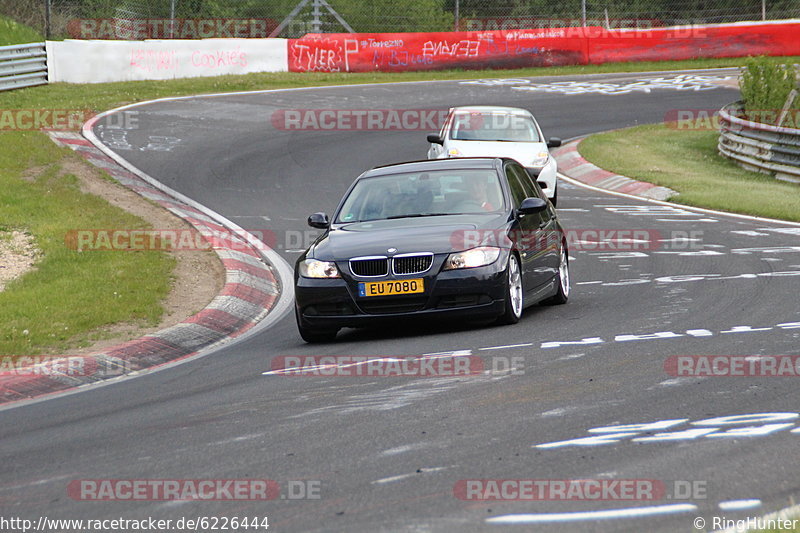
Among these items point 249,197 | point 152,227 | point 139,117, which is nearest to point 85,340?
point 152,227

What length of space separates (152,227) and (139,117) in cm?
1246

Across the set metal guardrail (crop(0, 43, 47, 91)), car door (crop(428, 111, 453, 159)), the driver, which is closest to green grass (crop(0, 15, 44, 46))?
metal guardrail (crop(0, 43, 47, 91))

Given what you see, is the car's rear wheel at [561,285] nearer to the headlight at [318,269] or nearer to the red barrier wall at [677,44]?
the headlight at [318,269]

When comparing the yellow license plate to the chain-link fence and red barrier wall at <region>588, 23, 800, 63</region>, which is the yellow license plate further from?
red barrier wall at <region>588, 23, 800, 63</region>

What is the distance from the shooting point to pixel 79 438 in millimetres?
6641

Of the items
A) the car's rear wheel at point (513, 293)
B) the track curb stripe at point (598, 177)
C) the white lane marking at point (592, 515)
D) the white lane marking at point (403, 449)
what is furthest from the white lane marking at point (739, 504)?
the track curb stripe at point (598, 177)

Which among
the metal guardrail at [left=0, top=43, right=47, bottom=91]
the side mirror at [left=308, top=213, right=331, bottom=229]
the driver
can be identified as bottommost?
the side mirror at [left=308, top=213, right=331, bottom=229]

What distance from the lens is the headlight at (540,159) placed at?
18458 millimetres

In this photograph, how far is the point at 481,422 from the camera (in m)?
6.28

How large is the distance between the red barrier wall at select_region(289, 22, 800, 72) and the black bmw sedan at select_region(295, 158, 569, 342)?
1100 inches

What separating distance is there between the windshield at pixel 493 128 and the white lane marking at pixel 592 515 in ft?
48.3

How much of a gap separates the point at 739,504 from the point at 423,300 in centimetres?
480

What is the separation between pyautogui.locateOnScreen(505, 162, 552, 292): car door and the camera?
10.2 m

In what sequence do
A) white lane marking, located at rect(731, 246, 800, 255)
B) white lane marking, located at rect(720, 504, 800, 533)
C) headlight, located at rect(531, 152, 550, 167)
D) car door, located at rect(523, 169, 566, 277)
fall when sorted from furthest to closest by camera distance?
headlight, located at rect(531, 152, 550, 167) → white lane marking, located at rect(731, 246, 800, 255) → car door, located at rect(523, 169, 566, 277) → white lane marking, located at rect(720, 504, 800, 533)
